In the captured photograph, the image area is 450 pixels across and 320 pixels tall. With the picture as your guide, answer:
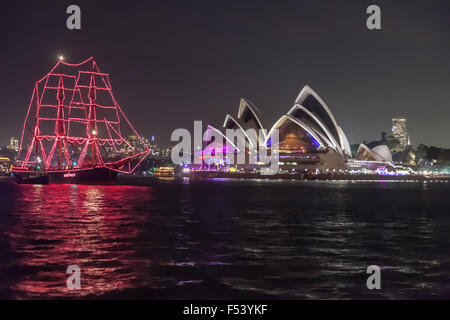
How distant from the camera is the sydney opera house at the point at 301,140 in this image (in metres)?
124

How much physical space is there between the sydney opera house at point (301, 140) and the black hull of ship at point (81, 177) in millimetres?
47760

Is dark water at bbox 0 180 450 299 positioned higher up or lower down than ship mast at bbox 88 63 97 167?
lower down

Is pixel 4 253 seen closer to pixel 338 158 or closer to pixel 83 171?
pixel 83 171

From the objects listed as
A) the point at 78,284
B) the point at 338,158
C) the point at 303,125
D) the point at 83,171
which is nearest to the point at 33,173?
the point at 83,171

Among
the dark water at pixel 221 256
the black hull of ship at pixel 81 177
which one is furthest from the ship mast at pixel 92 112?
the dark water at pixel 221 256

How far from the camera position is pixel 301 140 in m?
141

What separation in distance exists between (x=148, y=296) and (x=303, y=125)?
114 m

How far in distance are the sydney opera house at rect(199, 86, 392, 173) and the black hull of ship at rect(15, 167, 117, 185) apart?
47.8 metres

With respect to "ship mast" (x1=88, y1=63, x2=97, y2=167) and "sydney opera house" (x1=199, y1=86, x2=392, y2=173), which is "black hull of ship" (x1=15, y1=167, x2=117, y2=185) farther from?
"sydney opera house" (x1=199, y1=86, x2=392, y2=173)

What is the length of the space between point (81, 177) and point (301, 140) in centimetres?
6834

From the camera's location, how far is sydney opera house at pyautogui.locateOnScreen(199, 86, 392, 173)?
12369 centimetres

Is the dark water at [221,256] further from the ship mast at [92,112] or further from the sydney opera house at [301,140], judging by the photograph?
the sydney opera house at [301,140]

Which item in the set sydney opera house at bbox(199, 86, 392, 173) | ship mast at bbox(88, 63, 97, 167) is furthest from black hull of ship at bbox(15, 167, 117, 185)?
sydney opera house at bbox(199, 86, 392, 173)

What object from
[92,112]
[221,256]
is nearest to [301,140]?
[92,112]
